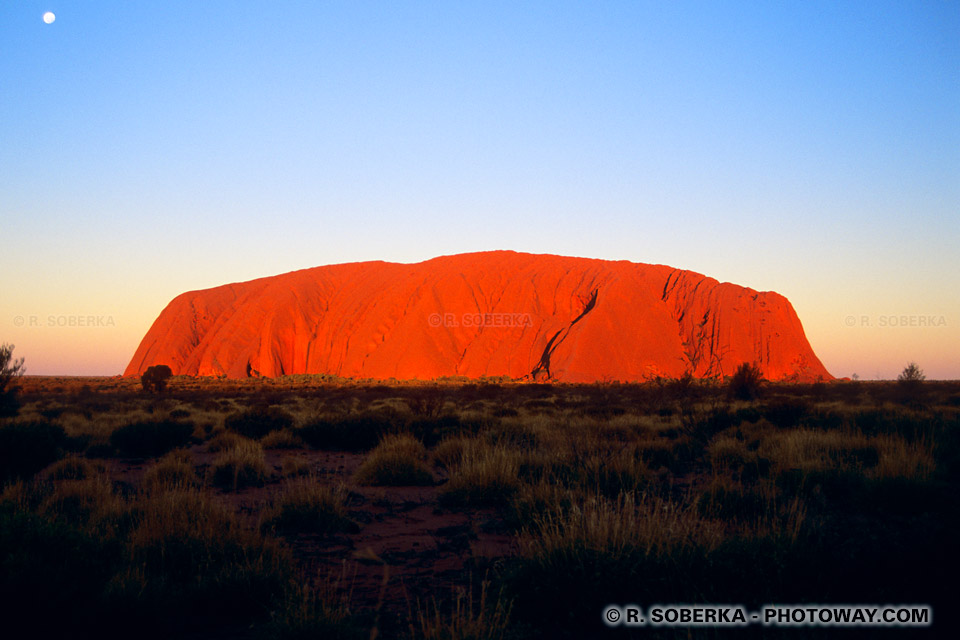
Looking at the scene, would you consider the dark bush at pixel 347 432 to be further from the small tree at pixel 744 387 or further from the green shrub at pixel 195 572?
the small tree at pixel 744 387

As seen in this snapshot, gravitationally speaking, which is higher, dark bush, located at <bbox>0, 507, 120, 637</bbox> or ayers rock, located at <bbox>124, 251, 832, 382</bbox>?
ayers rock, located at <bbox>124, 251, 832, 382</bbox>

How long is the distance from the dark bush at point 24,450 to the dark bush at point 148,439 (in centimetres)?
298

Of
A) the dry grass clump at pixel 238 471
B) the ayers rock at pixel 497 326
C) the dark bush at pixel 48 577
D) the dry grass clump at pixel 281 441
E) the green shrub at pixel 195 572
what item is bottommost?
the dry grass clump at pixel 281 441

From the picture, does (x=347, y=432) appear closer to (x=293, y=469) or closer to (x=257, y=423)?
(x=257, y=423)

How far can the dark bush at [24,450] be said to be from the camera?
8.45 metres

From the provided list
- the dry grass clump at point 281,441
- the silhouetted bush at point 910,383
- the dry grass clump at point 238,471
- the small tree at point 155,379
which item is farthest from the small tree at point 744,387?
the small tree at point 155,379

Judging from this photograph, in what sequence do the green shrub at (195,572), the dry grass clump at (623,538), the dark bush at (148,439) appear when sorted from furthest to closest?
the dark bush at (148,439)
the dry grass clump at (623,538)
the green shrub at (195,572)

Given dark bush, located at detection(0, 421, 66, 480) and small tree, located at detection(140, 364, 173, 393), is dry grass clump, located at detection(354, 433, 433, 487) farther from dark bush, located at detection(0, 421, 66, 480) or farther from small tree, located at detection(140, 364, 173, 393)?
small tree, located at detection(140, 364, 173, 393)

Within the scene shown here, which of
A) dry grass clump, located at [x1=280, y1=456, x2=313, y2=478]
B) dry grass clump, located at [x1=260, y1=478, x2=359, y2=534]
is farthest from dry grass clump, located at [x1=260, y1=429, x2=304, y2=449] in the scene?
dry grass clump, located at [x1=260, y1=478, x2=359, y2=534]

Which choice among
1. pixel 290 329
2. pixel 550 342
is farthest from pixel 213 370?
pixel 550 342

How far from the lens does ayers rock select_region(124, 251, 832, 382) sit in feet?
184

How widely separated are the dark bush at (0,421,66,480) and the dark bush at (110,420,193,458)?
2983 millimetres

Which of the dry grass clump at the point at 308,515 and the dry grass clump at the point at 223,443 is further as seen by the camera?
the dry grass clump at the point at 223,443

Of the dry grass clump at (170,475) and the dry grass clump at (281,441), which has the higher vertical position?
the dry grass clump at (170,475)
